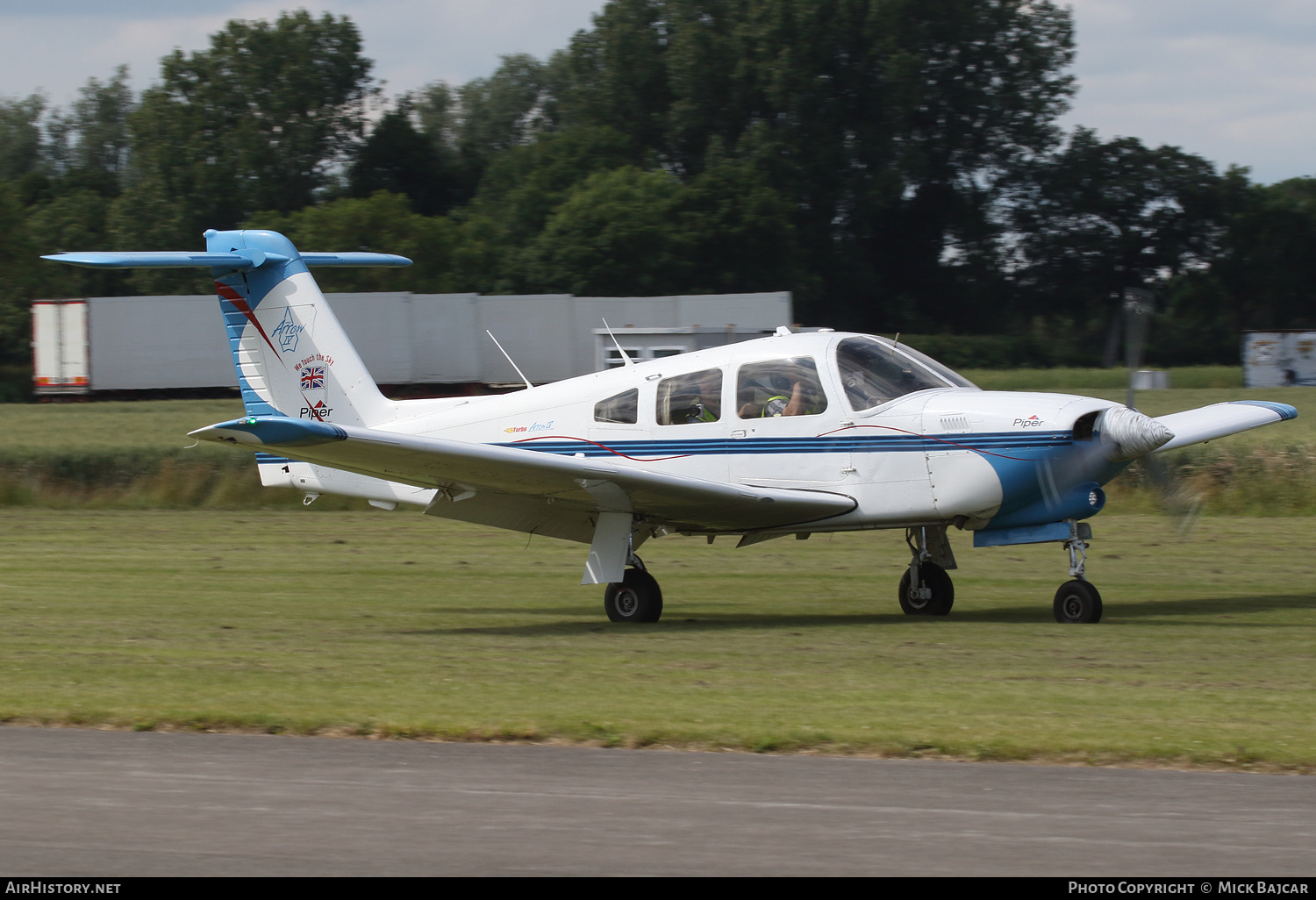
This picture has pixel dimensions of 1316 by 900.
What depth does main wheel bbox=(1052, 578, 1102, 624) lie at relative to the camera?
11.4 metres

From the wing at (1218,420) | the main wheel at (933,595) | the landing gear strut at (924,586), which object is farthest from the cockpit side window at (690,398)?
the wing at (1218,420)

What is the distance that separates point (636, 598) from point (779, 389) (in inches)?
86.6

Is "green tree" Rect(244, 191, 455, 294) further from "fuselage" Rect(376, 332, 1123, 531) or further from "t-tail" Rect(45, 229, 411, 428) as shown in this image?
"fuselage" Rect(376, 332, 1123, 531)

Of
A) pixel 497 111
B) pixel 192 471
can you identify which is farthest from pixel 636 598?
pixel 497 111

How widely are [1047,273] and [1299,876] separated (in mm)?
72538

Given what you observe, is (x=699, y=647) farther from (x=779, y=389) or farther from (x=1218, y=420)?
(x=1218, y=420)

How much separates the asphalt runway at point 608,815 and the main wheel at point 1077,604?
201 inches

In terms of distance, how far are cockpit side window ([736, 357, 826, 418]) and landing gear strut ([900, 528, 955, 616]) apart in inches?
63.4

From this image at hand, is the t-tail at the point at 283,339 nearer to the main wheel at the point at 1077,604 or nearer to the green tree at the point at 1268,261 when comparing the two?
the main wheel at the point at 1077,604

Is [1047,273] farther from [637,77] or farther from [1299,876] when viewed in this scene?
[1299,876]

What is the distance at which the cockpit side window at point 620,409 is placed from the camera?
12758 millimetres

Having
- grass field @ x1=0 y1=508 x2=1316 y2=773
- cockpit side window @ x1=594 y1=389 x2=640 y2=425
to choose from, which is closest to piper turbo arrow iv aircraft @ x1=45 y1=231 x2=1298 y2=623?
cockpit side window @ x1=594 y1=389 x2=640 y2=425

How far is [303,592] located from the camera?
14.7 metres

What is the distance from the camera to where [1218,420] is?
13.0m
